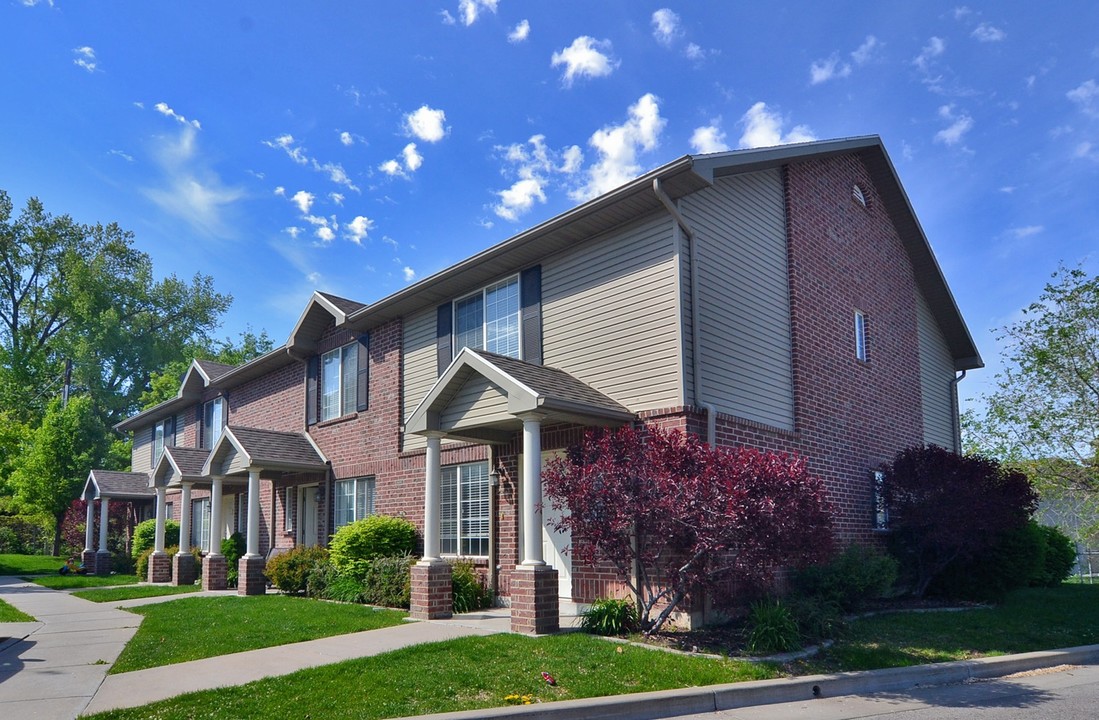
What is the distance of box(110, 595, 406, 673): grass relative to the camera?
10.0 meters

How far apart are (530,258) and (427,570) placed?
17.2 feet

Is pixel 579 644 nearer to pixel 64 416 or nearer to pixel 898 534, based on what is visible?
pixel 898 534

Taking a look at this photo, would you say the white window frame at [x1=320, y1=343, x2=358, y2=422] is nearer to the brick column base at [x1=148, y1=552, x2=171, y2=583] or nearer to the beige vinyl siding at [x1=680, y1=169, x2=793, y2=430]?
the brick column base at [x1=148, y1=552, x2=171, y2=583]

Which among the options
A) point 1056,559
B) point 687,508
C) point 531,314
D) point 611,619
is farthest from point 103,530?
point 1056,559

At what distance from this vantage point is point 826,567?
42.1 feet

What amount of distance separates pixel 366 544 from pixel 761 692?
9045mm

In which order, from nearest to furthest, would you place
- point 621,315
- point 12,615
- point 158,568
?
point 621,315 → point 12,615 → point 158,568

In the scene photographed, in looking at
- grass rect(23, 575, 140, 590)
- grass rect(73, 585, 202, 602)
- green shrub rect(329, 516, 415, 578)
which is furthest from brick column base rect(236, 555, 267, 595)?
grass rect(23, 575, 140, 590)

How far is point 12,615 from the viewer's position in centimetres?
1448

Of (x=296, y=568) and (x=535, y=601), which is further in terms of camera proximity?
(x=296, y=568)

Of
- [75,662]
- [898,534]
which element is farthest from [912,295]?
[75,662]

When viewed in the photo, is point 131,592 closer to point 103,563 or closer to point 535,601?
point 103,563

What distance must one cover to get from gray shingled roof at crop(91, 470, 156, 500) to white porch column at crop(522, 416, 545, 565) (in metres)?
21.8

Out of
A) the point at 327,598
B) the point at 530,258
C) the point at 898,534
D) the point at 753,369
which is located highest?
the point at 530,258
